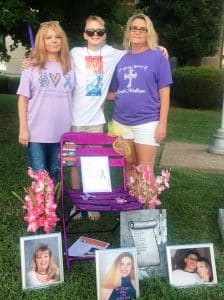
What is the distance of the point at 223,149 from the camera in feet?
26.0

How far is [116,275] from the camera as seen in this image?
330 cm

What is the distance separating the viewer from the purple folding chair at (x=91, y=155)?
3.78 meters

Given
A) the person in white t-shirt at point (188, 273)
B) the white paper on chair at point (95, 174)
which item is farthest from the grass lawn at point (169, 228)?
the white paper on chair at point (95, 174)

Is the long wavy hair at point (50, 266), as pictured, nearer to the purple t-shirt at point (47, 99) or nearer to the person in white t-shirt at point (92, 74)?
the purple t-shirt at point (47, 99)

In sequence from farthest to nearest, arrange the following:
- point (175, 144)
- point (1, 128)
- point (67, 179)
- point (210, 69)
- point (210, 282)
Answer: point (210, 69)
point (1, 128)
point (175, 144)
point (67, 179)
point (210, 282)

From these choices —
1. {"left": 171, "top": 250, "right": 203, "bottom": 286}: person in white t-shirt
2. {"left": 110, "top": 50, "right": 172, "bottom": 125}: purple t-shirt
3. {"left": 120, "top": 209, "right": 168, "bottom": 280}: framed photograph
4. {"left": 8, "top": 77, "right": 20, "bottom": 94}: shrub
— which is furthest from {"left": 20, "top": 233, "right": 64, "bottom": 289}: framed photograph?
{"left": 8, "top": 77, "right": 20, "bottom": 94}: shrub

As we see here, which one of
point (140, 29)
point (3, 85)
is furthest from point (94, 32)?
point (3, 85)

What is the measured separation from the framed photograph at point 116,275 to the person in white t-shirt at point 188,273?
13.1 inches

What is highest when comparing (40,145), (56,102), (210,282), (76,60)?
(76,60)

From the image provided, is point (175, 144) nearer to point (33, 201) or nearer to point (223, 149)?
point (223, 149)

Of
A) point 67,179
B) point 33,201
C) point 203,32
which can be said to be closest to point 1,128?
point 67,179

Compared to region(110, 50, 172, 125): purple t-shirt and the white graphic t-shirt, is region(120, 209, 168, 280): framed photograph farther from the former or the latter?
the white graphic t-shirt

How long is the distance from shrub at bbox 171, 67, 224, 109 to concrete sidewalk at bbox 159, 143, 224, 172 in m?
6.20

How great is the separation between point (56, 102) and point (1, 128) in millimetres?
5700
